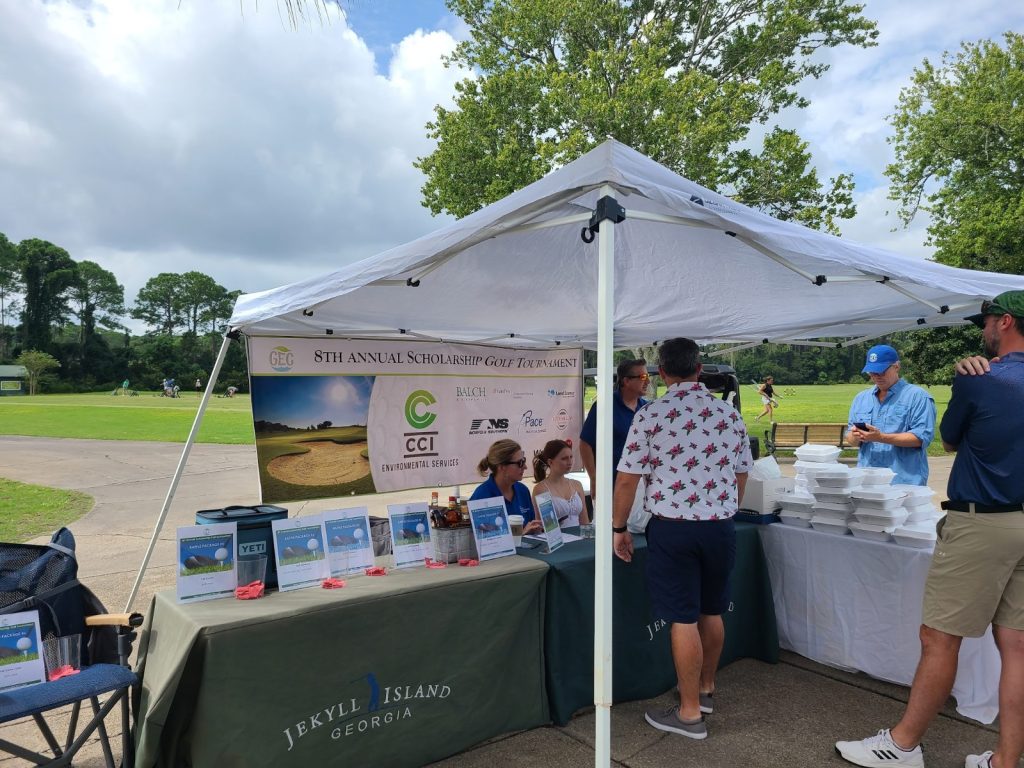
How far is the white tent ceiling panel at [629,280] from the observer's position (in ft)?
7.70

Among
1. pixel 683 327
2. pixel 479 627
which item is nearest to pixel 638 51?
pixel 683 327

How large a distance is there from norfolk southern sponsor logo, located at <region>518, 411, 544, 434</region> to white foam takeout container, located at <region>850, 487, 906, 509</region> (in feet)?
10.3

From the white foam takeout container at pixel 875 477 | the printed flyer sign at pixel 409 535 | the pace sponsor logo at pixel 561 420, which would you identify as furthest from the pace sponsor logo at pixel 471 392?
the white foam takeout container at pixel 875 477

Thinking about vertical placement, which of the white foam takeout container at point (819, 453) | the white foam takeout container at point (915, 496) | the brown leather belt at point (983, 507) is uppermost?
the white foam takeout container at point (819, 453)

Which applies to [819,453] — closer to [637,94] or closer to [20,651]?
[20,651]

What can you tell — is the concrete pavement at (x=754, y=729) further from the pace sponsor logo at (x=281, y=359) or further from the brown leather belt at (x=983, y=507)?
the pace sponsor logo at (x=281, y=359)

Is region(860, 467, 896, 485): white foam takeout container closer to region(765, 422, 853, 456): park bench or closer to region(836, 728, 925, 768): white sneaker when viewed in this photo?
region(836, 728, 925, 768): white sneaker

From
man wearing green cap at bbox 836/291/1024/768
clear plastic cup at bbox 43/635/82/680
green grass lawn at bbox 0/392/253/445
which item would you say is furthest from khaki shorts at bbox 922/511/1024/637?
green grass lawn at bbox 0/392/253/445

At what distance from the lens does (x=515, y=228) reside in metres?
2.54

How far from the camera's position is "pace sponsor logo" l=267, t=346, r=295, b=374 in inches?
170

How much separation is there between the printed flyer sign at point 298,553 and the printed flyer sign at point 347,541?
0.05 meters

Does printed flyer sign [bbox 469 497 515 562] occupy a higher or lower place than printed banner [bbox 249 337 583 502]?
lower

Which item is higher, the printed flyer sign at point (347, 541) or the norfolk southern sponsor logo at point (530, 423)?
the norfolk southern sponsor logo at point (530, 423)

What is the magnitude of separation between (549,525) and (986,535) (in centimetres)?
169
